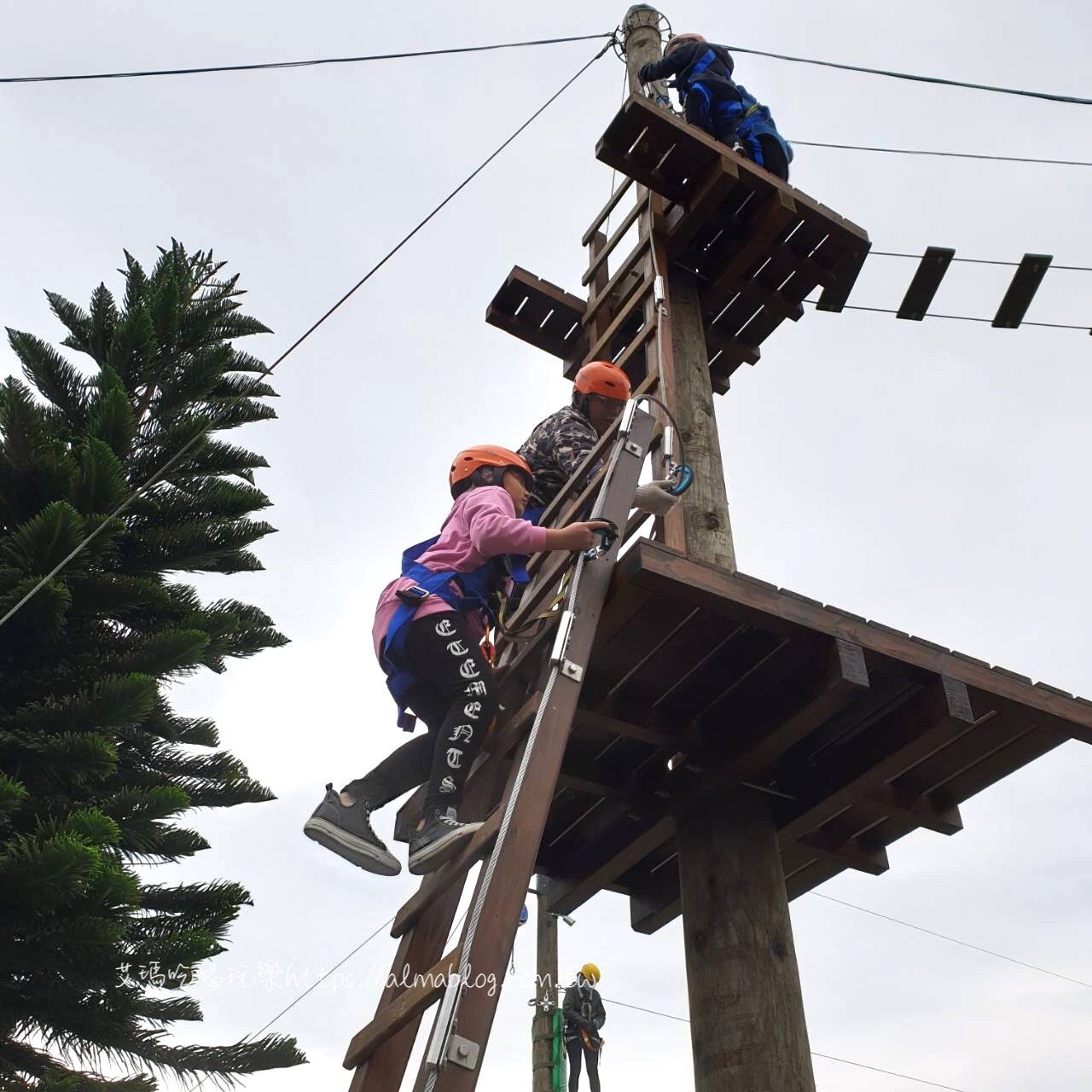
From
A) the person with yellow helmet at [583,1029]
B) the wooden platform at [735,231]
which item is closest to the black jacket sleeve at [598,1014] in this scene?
the person with yellow helmet at [583,1029]

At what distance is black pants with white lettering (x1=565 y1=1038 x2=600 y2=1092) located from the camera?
11.0m

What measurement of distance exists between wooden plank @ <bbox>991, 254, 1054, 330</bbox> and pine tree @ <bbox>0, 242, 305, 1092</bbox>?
15.4 feet

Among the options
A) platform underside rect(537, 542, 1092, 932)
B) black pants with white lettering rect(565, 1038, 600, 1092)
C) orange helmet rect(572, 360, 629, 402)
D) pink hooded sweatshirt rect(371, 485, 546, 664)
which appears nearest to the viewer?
pink hooded sweatshirt rect(371, 485, 546, 664)

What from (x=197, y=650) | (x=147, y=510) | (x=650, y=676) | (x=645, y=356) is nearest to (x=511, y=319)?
(x=645, y=356)

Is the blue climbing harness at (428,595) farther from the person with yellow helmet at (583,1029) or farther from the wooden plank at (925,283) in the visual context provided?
the person with yellow helmet at (583,1029)

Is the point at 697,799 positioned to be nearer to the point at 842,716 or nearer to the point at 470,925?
the point at 842,716

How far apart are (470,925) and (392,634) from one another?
4.26ft

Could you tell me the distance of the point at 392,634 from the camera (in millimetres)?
3514

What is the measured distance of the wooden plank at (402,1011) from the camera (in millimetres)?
2467

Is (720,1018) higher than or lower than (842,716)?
lower

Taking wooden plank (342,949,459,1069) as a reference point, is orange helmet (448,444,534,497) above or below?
above

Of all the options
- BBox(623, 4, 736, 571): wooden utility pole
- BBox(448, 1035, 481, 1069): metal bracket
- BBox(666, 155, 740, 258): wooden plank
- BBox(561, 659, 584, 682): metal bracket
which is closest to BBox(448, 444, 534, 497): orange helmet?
BBox(623, 4, 736, 571): wooden utility pole

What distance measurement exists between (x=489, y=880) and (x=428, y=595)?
49.1 inches

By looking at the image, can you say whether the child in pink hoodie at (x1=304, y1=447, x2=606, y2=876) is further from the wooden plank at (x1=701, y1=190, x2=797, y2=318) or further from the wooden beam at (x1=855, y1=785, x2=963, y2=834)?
the wooden plank at (x1=701, y1=190, x2=797, y2=318)
